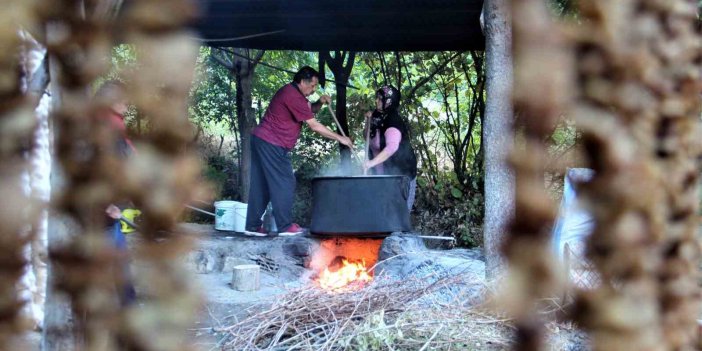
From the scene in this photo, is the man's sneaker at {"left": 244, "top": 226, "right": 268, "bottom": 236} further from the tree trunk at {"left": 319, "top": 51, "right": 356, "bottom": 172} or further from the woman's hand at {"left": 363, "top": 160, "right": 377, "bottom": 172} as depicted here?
the tree trunk at {"left": 319, "top": 51, "right": 356, "bottom": 172}

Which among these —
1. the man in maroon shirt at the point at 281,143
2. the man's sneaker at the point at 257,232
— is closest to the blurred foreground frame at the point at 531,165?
the man in maroon shirt at the point at 281,143

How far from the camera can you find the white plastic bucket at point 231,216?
8914 millimetres

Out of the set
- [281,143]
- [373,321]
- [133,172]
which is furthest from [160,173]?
[281,143]

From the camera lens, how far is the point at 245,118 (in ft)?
38.7

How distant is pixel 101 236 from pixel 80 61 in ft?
0.28

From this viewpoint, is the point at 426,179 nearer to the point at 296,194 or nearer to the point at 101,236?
the point at 296,194

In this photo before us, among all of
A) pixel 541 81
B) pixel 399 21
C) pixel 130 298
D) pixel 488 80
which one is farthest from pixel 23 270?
pixel 399 21

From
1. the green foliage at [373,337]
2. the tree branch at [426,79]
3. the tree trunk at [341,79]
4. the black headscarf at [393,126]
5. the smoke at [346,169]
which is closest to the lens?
the green foliage at [373,337]

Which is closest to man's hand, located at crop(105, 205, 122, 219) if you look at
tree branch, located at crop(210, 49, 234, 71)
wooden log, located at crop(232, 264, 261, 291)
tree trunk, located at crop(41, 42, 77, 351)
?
tree trunk, located at crop(41, 42, 77, 351)

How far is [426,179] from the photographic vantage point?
35.2 ft

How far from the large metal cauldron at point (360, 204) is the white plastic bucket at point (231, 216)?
5.68ft

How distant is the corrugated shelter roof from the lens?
22.4 ft

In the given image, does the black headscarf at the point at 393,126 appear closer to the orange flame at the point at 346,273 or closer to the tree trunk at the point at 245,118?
the orange flame at the point at 346,273

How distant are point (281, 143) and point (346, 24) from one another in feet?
5.59
